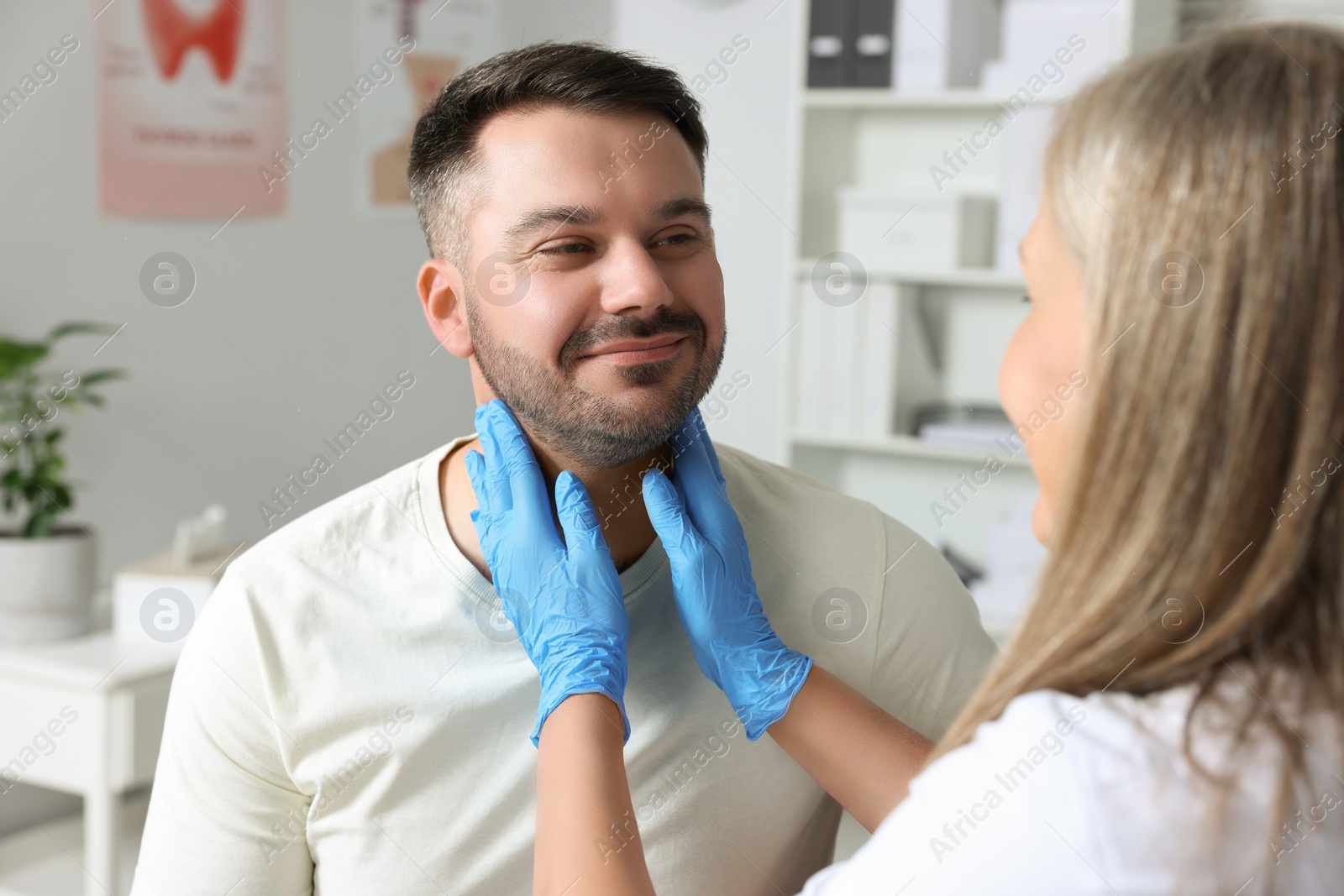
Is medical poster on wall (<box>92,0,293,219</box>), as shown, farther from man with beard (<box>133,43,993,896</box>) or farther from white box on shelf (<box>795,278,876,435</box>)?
man with beard (<box>133,43,993,896</box>)

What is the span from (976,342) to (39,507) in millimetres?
2111

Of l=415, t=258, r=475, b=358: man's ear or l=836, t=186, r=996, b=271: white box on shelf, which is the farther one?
l=836, t=186, r=996, b=271: white box on shelf

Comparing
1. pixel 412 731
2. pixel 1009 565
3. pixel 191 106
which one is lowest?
pixel 1009 565

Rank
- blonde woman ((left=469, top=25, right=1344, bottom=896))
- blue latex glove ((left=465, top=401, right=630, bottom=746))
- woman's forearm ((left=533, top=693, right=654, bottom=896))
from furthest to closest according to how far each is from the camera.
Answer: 1. blue latex glove ((left=465, top=401, right=630, bottom=746))
2. woman's forearm ((left=533, top=693, right=654, bottom=896))
3. blonde woman ((left=469, top=25, right=1344, bottom=896))

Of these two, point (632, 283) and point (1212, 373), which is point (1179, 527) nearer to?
point (1212, 373)

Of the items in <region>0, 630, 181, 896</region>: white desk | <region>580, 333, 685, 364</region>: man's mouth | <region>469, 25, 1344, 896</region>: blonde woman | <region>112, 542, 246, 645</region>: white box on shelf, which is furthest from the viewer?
<region>112, 542, 246, 645</region>: white box on shelf

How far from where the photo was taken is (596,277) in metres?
1.13

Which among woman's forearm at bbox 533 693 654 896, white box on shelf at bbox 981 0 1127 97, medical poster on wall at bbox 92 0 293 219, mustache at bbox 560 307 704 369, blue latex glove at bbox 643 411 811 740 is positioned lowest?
woman's forearm at bbox 533 693 654 896

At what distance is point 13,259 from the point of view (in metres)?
2.21

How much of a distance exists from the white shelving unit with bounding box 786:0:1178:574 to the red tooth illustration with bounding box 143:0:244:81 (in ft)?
4.15

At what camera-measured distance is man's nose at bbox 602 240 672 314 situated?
1.11 meters

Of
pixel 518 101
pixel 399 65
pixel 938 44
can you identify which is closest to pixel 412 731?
pixel 518 101

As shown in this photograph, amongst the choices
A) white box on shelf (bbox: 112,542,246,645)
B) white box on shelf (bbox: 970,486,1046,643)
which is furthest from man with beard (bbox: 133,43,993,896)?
white box on shelf (bbox: 970,486,1046,643)

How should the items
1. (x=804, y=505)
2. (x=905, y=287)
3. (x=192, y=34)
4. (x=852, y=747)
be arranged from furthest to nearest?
(x=905, y=287) → (x=192, y=34) → (x=804, y=505) → (x=852, y=747)
